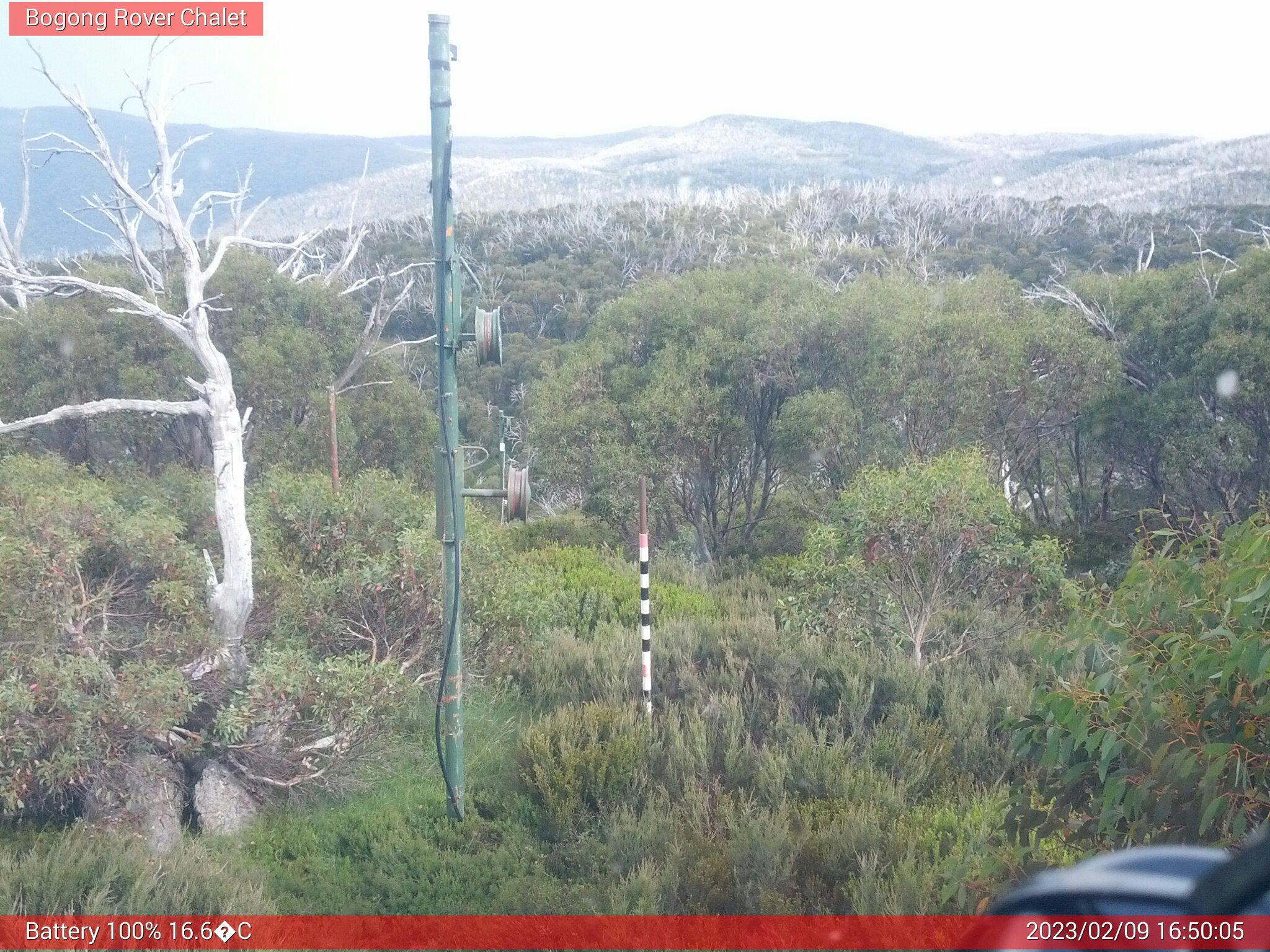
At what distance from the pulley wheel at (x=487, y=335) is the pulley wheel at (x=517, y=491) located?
25.8 inches

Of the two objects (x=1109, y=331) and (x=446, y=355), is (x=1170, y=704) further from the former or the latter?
(x=1109, y=331)

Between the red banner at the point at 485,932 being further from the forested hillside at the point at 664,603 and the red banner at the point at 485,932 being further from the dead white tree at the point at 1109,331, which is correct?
the dead white tree at the point at 1109,331

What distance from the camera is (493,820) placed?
6113 mm

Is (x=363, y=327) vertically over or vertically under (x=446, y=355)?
under

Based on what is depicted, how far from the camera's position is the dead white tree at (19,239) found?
51.3ft

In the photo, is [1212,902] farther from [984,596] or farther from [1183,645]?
[984,596]

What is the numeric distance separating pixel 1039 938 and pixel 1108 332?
1846cm

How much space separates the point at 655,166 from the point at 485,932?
80957mm

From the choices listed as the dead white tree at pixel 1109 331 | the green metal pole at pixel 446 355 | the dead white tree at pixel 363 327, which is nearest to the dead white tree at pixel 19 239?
the dead white tree at pixel 363 327

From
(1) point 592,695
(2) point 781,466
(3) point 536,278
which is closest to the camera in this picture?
(1) point 592,695

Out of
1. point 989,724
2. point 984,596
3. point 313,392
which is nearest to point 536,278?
point 313,392

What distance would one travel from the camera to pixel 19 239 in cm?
2231

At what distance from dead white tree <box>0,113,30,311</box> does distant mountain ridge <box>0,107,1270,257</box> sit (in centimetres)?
340

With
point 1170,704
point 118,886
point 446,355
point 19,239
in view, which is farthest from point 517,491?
point 19,239
